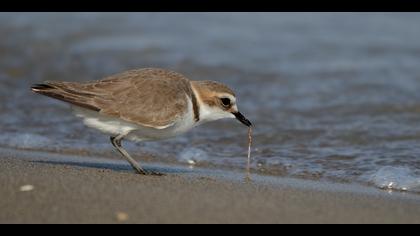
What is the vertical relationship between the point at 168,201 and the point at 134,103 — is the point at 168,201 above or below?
below

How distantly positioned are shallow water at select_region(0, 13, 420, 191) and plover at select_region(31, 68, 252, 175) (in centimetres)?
126

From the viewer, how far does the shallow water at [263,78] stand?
28.9 ft

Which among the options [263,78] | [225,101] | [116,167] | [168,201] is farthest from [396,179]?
[263,78]

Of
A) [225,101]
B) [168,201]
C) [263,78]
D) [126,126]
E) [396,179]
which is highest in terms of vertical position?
[263,78]

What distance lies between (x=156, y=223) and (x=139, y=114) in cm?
209

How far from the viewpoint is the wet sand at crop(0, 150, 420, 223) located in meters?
5.54

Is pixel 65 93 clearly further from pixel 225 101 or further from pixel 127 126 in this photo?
pixel 225 101

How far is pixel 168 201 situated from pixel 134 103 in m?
1.67

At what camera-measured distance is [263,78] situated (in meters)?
12.7

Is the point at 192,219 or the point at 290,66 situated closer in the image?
the point at 192,219

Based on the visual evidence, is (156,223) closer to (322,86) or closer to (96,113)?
(96,113)

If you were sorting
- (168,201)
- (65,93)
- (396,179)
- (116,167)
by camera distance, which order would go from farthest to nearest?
(116,167)
(396,179)
(65,93)
(168,201)
